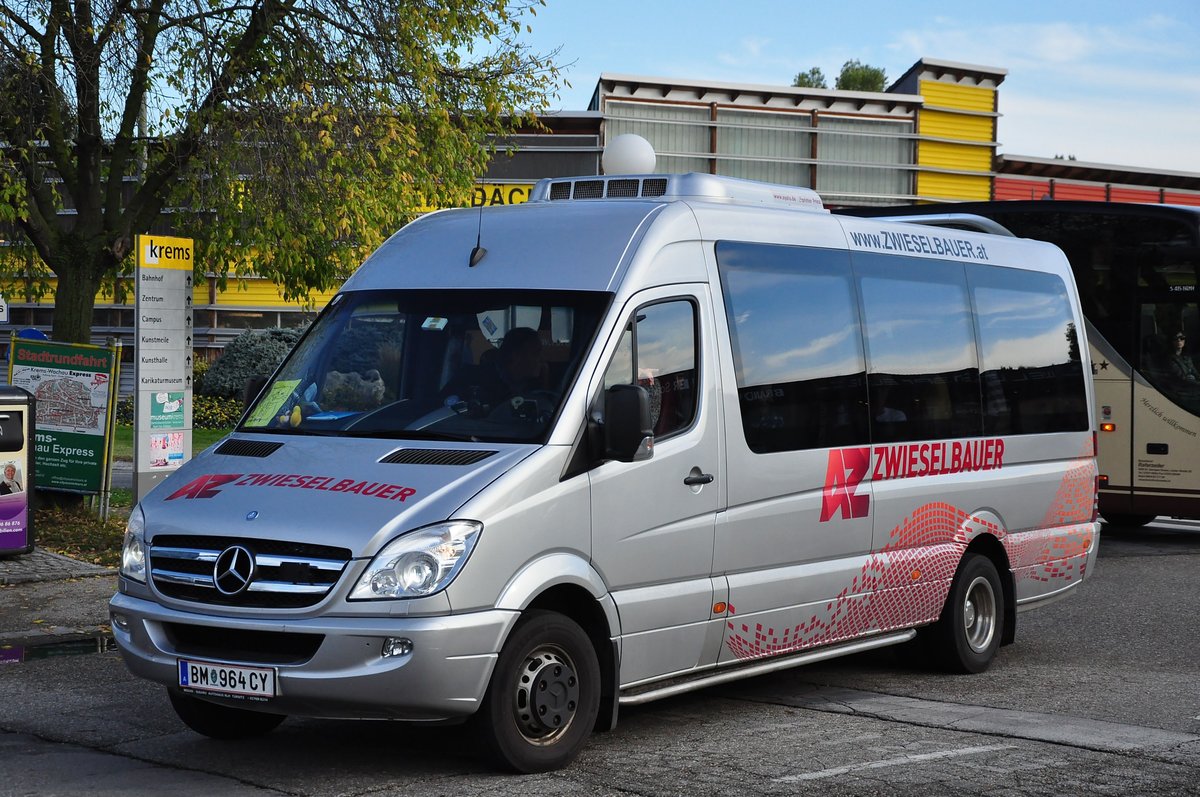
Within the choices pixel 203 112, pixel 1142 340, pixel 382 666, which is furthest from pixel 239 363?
pixel 382 666

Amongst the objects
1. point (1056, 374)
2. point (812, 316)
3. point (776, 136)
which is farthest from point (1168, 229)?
point (776, 136)

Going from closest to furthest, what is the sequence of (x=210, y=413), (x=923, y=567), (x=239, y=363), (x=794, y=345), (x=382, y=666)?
(x=382, y=666)
(x=794, y=345)
(x=923, y=567)
(x=210, y=413)
(x=239, y=363)

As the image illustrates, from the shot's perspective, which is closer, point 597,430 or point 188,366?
point 597,430

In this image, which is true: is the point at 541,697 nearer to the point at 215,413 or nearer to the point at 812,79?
the point at 215,413

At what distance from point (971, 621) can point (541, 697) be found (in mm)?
3840

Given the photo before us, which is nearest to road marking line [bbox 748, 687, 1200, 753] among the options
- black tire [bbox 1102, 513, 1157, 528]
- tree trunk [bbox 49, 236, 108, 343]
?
tree trunk [bbox 49, 236, 108, 343]

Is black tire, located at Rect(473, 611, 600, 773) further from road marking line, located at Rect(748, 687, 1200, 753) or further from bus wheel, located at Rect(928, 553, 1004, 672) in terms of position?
bus wheel, located at Rect(928, 553, 1004, 672)

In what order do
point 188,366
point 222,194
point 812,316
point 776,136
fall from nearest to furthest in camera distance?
point 812,316, point 188,366, point 222,194, point 776,136

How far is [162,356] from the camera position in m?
13.5

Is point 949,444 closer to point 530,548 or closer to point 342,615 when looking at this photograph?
point 530,548

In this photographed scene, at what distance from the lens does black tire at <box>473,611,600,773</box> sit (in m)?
6.01

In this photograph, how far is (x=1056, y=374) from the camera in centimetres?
1006

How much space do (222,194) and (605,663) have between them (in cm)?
963

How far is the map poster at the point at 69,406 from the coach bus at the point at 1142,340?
7.33m
